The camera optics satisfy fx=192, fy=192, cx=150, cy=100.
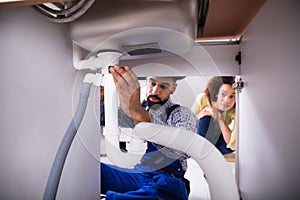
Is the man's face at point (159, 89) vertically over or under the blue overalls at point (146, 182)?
over

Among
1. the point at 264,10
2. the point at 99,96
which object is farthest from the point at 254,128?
the point at 99,96

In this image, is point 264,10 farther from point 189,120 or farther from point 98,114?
point 98,114

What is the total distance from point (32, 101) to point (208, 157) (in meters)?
0.90

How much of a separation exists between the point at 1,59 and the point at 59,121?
1.35ft

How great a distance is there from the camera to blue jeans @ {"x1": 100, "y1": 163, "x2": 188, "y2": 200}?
1.34 meters

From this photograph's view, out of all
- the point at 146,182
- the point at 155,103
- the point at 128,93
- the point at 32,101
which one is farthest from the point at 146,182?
the point at 32,101

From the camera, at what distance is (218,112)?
1347 millimetres

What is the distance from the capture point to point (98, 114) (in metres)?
1.25

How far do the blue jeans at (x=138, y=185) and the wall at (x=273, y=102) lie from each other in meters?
0.48

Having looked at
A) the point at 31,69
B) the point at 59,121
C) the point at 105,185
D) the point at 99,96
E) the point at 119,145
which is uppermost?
the point at 31,69

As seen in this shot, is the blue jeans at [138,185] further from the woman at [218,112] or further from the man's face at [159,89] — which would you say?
the man's face at [159,89]

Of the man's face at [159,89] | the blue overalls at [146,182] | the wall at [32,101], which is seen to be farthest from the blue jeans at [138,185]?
the man's face at [159,89]

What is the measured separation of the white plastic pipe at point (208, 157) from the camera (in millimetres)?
826

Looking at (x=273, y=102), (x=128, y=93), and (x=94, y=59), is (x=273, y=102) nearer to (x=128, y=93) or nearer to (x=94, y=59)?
(x=128, y=93)
